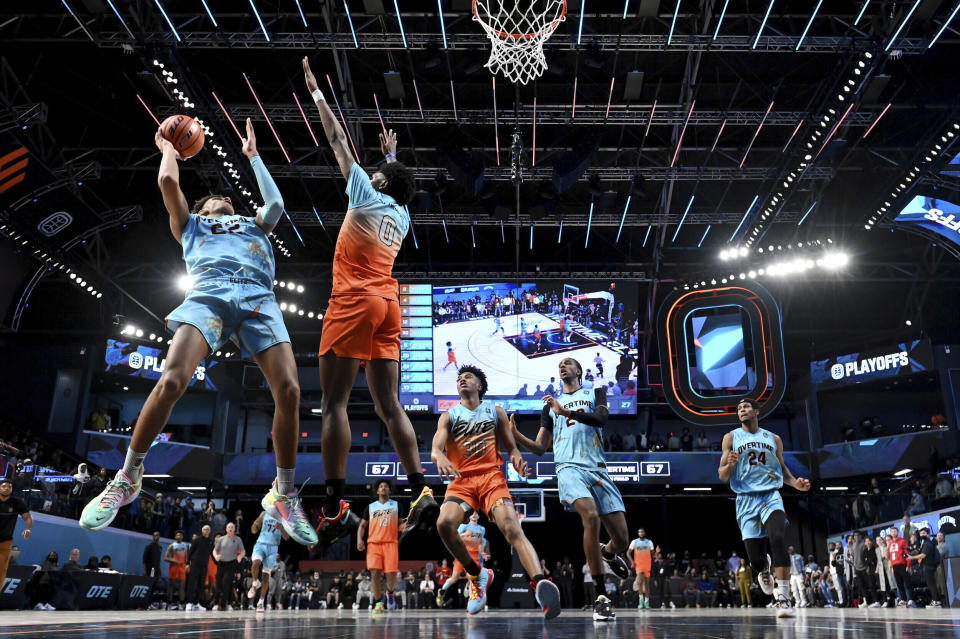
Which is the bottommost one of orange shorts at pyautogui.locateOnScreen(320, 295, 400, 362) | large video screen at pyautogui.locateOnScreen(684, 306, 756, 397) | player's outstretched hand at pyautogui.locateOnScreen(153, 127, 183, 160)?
orange shorts at pyautogui.locateOnScreen(320, 295, 400, 362)

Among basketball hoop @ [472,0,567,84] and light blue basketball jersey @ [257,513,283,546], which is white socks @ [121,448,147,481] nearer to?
basketball hoop @ [472,0,567,84]

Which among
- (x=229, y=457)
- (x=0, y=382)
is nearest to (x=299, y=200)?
(x=229, y=457)

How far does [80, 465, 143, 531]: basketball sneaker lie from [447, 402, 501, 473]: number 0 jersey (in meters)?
2.80

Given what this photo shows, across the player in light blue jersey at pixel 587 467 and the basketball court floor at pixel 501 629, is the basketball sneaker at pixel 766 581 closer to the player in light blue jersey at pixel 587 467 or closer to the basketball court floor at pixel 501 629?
the player in light blue jersey at pixel 587 467

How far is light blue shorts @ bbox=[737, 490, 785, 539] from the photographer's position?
23.9ft

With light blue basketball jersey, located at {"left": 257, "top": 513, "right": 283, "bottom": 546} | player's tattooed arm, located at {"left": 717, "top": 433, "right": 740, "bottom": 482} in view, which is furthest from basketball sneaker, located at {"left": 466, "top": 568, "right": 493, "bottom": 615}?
light blue basketball jersey, located at {"left": 257, "top": 513, "right": 283, "bottom": 546}

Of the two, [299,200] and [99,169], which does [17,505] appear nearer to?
[99,169]

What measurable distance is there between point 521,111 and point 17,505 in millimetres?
11176

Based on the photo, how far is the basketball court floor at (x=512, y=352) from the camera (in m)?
20.9

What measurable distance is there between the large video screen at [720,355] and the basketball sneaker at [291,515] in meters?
15.9

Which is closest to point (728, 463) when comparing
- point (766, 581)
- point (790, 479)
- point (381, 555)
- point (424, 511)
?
point (790, 479)

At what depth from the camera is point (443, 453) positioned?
19.0 ft

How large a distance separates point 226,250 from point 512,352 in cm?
1688

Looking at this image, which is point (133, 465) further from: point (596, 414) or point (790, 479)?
point (790, 479)
